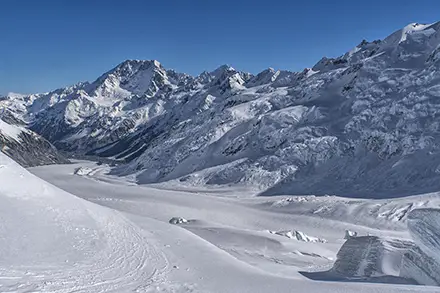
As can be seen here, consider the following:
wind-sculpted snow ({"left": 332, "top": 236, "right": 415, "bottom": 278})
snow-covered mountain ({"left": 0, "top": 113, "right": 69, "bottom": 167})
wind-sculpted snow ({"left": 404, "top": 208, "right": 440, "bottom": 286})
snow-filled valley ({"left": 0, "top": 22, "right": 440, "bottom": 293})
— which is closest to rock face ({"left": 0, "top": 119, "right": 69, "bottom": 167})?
snow-covered mountain ({"left": 0, "top": 113, "right": 69, "bottom": 167})

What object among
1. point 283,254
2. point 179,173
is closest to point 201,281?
point 283,254

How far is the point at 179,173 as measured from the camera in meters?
107

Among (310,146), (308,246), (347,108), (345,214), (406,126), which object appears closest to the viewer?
(308,246)

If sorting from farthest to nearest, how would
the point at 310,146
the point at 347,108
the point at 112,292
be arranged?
the point at 347,108
the point at 310,146
the point at 112,292

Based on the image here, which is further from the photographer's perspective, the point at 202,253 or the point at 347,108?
the point at 347,108

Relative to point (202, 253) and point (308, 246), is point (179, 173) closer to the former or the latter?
point (308, 246)

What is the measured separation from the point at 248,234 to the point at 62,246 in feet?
66.5

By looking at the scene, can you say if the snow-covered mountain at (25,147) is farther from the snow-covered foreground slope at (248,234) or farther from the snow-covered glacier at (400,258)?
the snow-covered glacier at (400,258)

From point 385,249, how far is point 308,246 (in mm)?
13346

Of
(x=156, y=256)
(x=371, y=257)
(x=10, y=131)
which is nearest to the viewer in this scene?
(x=371, y=257)

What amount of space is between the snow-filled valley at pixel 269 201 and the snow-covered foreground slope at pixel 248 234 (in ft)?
0.63

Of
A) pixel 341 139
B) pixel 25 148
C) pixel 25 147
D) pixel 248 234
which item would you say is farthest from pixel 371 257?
A: pixel 25 147

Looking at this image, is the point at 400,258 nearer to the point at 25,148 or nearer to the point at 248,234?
the point at 248,234

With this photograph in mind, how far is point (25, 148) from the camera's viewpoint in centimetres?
15000
